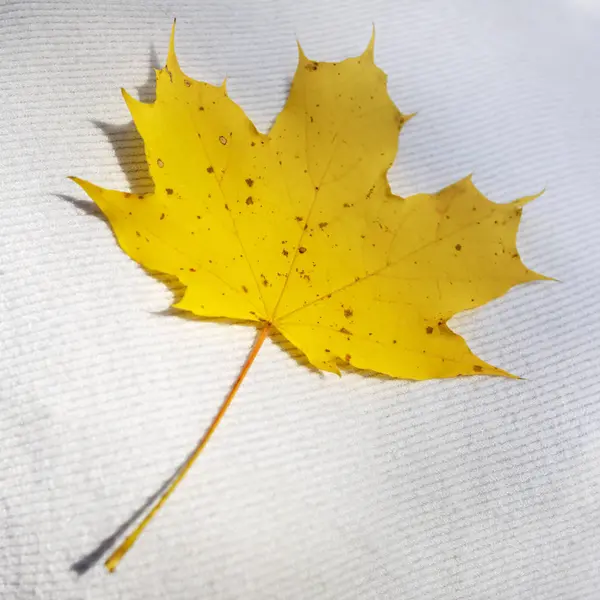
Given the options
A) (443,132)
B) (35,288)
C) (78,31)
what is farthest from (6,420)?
(443,132)

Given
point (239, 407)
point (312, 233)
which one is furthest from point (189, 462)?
point (312, 233)

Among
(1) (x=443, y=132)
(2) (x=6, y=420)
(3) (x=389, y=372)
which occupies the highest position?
(1) (x=443, y=132)

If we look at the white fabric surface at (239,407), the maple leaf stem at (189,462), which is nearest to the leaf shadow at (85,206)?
the white fabric surface at (239,407)

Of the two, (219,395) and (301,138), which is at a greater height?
(301,138)

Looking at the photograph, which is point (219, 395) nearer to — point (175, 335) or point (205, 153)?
point (175, 335)

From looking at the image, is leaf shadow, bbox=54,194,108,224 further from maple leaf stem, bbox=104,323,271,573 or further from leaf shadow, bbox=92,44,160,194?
maple leaf stem, bbox=104,323,271,573

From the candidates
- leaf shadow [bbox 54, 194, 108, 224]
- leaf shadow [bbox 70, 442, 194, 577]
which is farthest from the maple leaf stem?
leaf shadow [bbox 54, 194, 108, 224]
